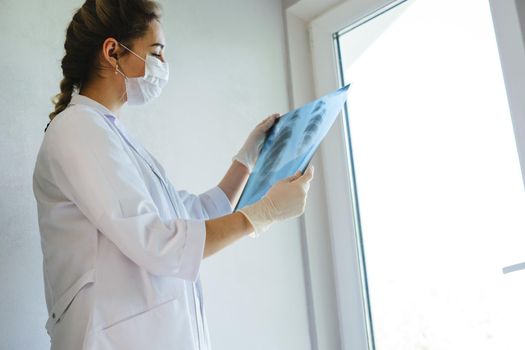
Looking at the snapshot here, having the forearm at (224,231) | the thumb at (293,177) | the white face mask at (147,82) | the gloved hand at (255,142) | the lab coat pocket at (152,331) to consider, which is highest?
the white face mask at (147,82)

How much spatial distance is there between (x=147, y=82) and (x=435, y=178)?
3.03 ft

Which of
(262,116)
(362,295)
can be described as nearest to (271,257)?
(362,295)

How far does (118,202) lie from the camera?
0.97 meters

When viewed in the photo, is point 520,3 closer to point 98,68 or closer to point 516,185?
point 516,185

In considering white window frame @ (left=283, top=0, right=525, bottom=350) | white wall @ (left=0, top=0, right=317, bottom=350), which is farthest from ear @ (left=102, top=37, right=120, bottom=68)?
white window frame @ (left=283, top=0, right=525, bottom=350)

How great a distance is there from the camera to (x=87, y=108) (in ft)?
3.67

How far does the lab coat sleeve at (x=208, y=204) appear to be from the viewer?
1.42m

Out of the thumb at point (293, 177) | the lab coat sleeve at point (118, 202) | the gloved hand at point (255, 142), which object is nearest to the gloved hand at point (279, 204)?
the thumb at point (293, 177)

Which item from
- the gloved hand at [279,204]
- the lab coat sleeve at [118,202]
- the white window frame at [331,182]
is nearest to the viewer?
the lab coat sleeve at [118,202]

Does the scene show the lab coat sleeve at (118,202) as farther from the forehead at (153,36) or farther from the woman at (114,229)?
the forehead at (153,36)

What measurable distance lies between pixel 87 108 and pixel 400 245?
1093mm

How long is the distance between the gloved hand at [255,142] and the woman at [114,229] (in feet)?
1.03

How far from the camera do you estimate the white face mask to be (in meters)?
1.25

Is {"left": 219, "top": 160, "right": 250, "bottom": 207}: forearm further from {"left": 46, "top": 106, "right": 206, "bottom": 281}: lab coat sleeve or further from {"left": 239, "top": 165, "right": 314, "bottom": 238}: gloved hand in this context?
{"left": 46, "top": 106, "right": 206, "bottom": 281}: lab coat sleeve
